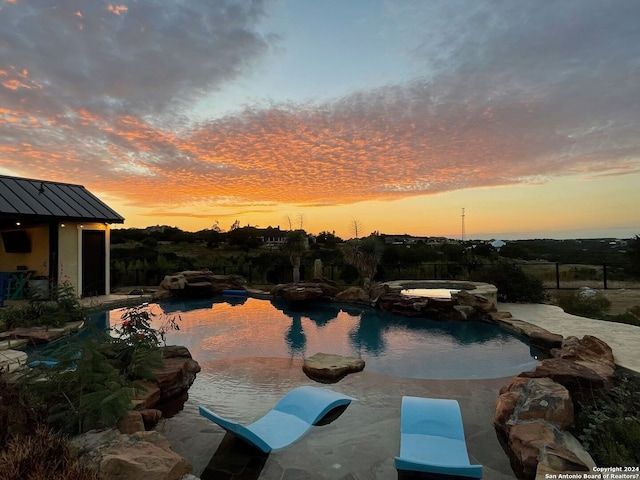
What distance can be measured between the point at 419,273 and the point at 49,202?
552 inches

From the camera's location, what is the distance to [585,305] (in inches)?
389

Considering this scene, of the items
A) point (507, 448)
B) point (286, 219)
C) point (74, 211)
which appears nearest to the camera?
point (507, 448)

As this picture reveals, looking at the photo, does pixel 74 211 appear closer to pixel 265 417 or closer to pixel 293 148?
pixel 293 148

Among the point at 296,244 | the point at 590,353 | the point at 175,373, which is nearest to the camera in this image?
the point at 175,373

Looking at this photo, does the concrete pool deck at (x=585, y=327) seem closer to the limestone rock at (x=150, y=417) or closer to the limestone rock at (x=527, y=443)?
the limestone rock at (x=527, y=443)

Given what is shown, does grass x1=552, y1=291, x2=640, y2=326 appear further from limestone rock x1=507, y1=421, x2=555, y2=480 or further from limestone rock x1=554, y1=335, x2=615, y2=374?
limestone rock x1=507, y1=421, x2=555, y2=480

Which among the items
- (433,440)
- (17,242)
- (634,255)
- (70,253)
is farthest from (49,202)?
(634,255)

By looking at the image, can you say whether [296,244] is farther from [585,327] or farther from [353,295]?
[585,327]

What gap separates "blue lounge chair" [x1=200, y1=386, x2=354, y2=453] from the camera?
11.9ft

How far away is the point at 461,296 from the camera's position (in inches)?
413

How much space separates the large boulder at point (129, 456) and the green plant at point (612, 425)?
3566 mm

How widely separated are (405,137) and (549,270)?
9.13m

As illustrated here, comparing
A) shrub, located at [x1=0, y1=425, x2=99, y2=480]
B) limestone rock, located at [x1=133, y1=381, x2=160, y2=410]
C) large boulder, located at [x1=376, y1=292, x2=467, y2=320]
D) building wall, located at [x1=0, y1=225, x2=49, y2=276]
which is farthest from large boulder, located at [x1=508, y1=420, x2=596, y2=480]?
building wall, located at [x1=0, y1=225, x2=49, y2=276]

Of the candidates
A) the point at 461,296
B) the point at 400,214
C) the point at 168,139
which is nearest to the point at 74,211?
the point at 168,139
